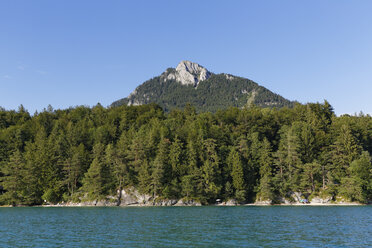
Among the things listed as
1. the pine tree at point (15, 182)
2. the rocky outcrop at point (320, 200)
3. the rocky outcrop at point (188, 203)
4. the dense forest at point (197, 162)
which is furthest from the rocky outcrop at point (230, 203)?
the pine tree at point (15, 182)

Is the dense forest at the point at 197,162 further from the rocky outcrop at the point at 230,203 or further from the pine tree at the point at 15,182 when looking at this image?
the rocky outcrop at the point at 230,203

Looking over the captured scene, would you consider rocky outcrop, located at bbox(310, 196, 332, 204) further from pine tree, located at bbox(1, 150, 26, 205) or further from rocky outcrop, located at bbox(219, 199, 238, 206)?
pine tree, located at bbox(1, 150, 26, 205)

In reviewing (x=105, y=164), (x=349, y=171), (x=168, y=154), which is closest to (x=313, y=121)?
(x=349, y=171)

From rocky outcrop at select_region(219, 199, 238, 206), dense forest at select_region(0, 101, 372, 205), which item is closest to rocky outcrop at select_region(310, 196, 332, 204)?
dense forest at select_region(0, 101, 372, 205)

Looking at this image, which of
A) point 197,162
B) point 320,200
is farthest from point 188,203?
point 320,200

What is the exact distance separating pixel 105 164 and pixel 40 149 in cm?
2620

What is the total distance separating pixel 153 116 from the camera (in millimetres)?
146250

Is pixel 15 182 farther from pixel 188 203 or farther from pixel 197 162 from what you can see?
pixel 197 162

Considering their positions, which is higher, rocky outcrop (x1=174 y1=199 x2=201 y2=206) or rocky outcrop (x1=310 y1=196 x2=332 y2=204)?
rocky outcrop (x1=310 y1=196 x2=332 y2=204)

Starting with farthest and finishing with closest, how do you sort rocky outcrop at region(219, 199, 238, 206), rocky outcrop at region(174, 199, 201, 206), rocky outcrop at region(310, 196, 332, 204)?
rocky outcrop at region(219, 199, 238, 206), rocky outcrop at region(174, 199, 201, 206), rocky outcrop at region(310, 196, 332, 204)

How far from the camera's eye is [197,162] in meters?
107

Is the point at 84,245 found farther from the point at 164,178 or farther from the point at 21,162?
the point at 21,162

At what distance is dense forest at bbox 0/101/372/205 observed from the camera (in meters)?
98.9

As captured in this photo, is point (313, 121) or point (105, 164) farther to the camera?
Answer: point (313, 121)
